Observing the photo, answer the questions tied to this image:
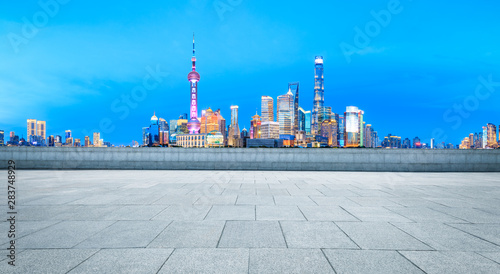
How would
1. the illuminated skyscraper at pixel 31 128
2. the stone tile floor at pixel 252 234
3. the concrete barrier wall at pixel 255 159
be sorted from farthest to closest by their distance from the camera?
1. the illuminated skyscraper at pixel 31 128
2. the concrete barrier wall at pixel 255 159
3. the stone tile floor at pixel 252 234

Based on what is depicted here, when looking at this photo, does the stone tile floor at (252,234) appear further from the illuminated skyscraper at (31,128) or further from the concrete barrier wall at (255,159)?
the illuminated skyscraper at (31,128)

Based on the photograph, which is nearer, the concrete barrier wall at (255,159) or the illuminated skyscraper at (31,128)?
the concrete barrier wall at (255,159)

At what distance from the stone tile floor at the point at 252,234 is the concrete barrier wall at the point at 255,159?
9.87 m

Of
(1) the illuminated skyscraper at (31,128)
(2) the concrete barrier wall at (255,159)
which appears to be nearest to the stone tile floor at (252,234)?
(2) the concrete barrier wall at (255,159)

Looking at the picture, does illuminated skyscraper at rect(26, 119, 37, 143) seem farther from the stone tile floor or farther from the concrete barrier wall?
the stone tile floor

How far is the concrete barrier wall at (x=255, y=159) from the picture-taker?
18000mm

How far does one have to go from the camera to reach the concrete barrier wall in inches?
709

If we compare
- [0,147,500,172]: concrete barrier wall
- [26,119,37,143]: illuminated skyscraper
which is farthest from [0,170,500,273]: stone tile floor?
[26,119,37,143]: illuminated skyscraper

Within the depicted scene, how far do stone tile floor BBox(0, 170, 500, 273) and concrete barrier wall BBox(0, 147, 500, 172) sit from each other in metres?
9.87

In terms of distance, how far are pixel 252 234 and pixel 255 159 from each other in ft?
44.9

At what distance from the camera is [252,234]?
482 centimetres

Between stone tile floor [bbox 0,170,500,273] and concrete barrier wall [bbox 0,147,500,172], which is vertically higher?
concrete barrier wall [bbox 0,147,500,172]

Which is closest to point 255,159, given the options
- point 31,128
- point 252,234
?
point 252,234

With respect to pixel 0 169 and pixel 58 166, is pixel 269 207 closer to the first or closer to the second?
pixel 58 166
